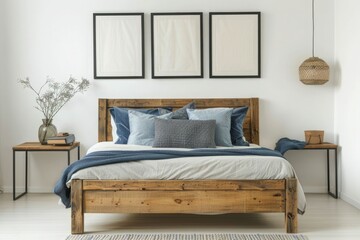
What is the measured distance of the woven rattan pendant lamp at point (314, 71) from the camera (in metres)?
5.68

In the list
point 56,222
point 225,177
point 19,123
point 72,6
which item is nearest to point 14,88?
point 19,123

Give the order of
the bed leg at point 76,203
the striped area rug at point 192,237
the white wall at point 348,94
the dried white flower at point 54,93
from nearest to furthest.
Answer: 1. the striped area rug at point 192,237
2. the bed leg at point 76,203
3. the white wall at point 348,94
4. the dried white flower at point 54,93

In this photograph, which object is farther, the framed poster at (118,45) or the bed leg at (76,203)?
the framed poster at (118,45)

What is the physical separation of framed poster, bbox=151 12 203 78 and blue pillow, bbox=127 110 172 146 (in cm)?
71

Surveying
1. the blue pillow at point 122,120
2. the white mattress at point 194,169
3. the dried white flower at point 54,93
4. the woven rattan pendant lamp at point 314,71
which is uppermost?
the woven rattan pendant lamp at point 314,71

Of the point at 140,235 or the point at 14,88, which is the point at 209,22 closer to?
the point at 14,88

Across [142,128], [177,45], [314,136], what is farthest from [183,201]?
[177,45]

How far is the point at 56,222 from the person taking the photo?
4.61 meters

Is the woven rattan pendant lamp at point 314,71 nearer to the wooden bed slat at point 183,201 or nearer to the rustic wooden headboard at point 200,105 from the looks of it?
the rustic wooden headboard at point 200,105

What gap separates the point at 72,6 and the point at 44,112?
1.30 meters

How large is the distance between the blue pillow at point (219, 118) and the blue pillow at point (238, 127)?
0.40ft

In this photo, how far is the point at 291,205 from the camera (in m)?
4.14

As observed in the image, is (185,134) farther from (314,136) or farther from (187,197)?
(314,136)

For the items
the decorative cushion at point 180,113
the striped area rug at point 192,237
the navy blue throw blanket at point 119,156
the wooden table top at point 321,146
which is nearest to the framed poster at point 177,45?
the decorative cushion at point 180,113
